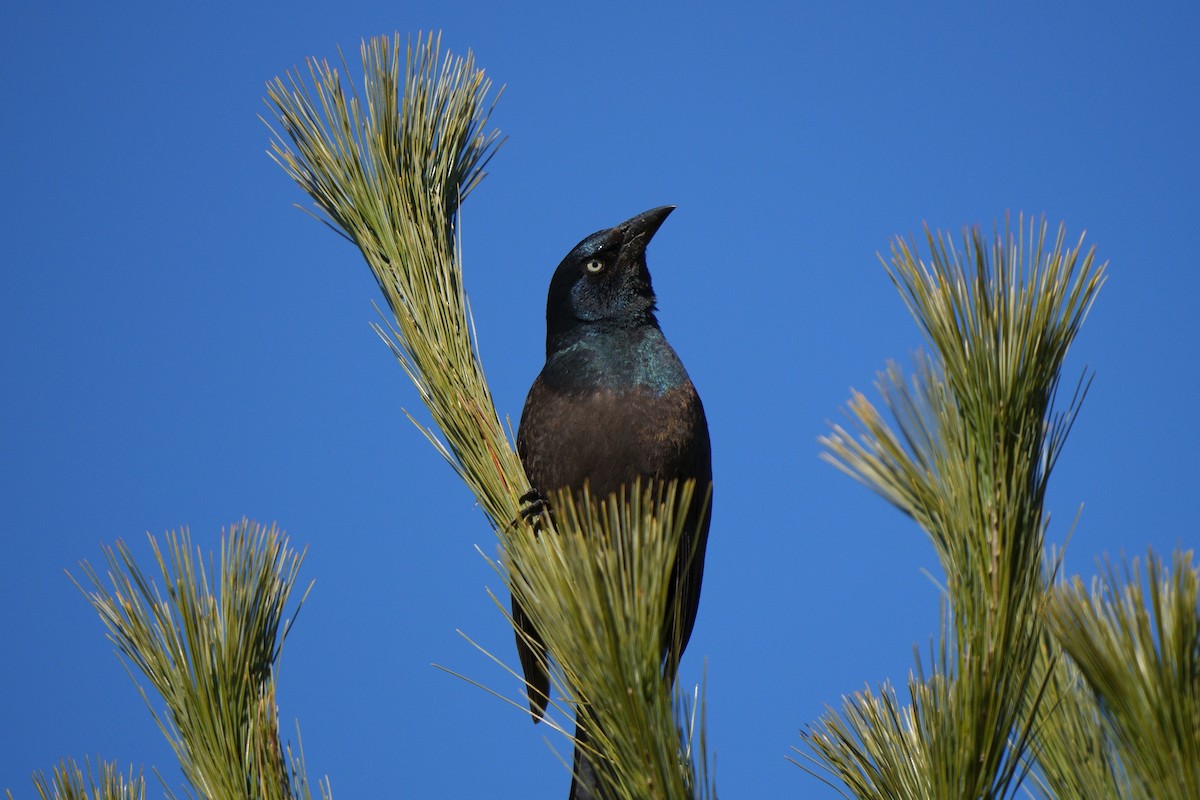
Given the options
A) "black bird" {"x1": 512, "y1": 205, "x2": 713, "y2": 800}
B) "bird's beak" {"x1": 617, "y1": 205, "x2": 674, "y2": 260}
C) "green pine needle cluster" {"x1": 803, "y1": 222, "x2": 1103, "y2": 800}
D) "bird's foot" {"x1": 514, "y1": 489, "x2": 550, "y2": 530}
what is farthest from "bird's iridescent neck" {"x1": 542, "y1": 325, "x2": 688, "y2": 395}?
"green pine needle cluster" {"x1": 803, "y1": 222, "x2": 1103, "y2": 800}

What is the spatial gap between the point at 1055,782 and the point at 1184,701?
417 millimetres

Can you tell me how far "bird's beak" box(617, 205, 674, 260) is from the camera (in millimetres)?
3535

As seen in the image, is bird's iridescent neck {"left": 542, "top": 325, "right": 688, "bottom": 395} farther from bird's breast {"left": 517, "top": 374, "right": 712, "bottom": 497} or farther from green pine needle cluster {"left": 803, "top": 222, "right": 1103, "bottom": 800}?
green pine needle cluster {"left": 803, "top": 222, "right": 1103, "bottom": 800}

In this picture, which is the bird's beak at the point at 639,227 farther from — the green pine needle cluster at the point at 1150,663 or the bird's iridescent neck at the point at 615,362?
the green pine needle cluster at the point at 1150,663

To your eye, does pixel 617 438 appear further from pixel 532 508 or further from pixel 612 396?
pixel 532 508

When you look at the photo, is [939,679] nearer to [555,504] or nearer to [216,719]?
[555,504]

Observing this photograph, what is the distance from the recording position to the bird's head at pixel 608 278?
3516 mm

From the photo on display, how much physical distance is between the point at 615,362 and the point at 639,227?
0.49 metres

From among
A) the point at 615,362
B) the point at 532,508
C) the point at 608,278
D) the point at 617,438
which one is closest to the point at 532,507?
the point at 532,508

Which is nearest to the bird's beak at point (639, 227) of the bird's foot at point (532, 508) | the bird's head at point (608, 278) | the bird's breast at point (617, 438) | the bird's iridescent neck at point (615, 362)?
the bird's head at point (608, 278)

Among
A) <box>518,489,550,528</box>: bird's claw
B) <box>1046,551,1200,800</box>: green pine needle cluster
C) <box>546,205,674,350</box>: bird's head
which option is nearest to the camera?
<box>1046,551,1200,800</box>: green pine needle cluster

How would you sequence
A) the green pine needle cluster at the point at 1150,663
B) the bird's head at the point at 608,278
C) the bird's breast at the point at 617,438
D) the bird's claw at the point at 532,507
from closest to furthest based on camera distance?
the green pine needle cluster at the point at 1150,663
the bird's claw at the point at 532,507
the bird's breast at the point at 617,438
the bird's head at the point at 608,278

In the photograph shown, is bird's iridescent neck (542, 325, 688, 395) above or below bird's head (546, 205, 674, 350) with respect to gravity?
below

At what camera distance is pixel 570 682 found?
1589mm
